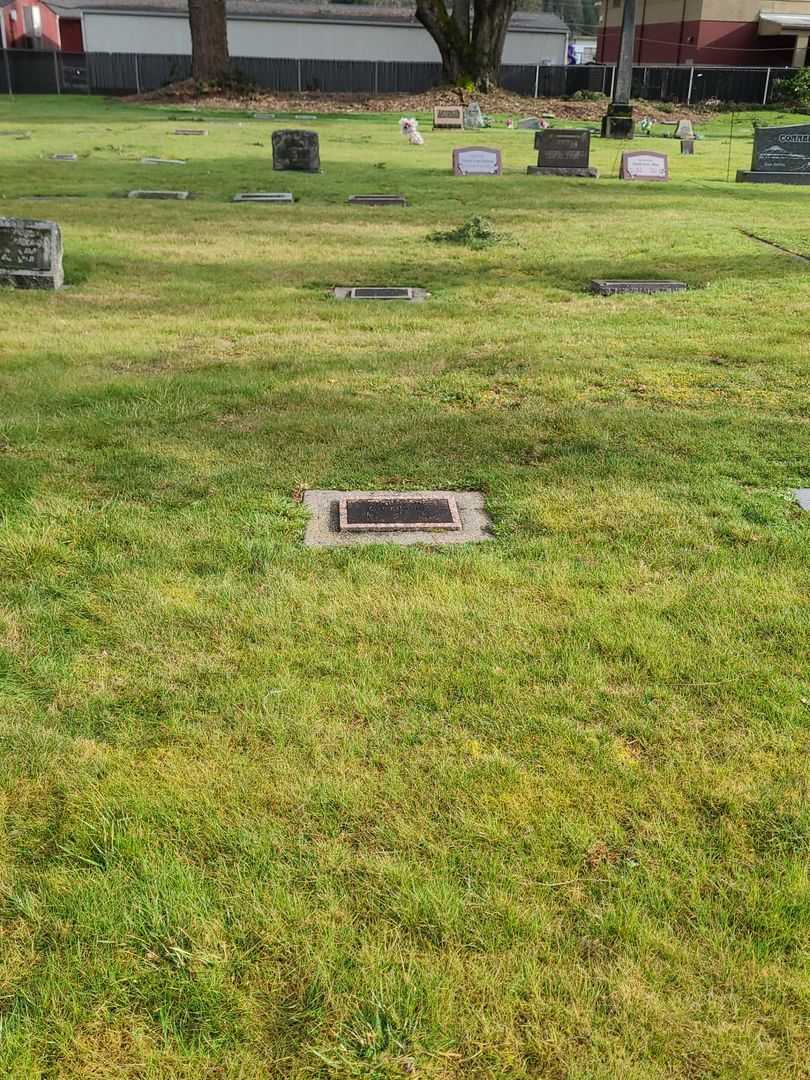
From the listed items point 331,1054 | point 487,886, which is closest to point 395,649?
point 487,886

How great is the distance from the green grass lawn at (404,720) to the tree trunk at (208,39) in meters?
35.5

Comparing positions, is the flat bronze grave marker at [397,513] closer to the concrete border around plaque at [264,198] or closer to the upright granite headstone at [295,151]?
the concrete border around plaque at [264,198]

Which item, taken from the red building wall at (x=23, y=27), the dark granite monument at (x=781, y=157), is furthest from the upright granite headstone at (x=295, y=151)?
the red building wall at (x=23, y=27)

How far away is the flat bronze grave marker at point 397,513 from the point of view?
434 cm

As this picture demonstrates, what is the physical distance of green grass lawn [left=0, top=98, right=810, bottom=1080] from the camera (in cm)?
211

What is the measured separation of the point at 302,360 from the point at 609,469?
9.45 feet

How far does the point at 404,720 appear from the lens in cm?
303

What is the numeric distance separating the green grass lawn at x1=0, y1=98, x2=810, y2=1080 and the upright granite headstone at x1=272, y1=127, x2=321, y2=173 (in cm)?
1365

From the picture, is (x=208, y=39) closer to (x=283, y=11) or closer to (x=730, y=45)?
(x=283, y=11)

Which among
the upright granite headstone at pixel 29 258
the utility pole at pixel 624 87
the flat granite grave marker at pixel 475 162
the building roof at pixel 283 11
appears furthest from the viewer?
the building roof at pixel 283 11

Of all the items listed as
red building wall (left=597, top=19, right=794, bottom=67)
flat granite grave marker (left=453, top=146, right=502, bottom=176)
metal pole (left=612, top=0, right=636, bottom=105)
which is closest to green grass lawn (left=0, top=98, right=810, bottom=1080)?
flat granite grave marker (left=453, top=146, right=502, bottom=176)

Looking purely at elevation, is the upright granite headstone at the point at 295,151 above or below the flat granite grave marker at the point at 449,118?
below

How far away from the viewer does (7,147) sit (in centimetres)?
2247

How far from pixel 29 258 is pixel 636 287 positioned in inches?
231
